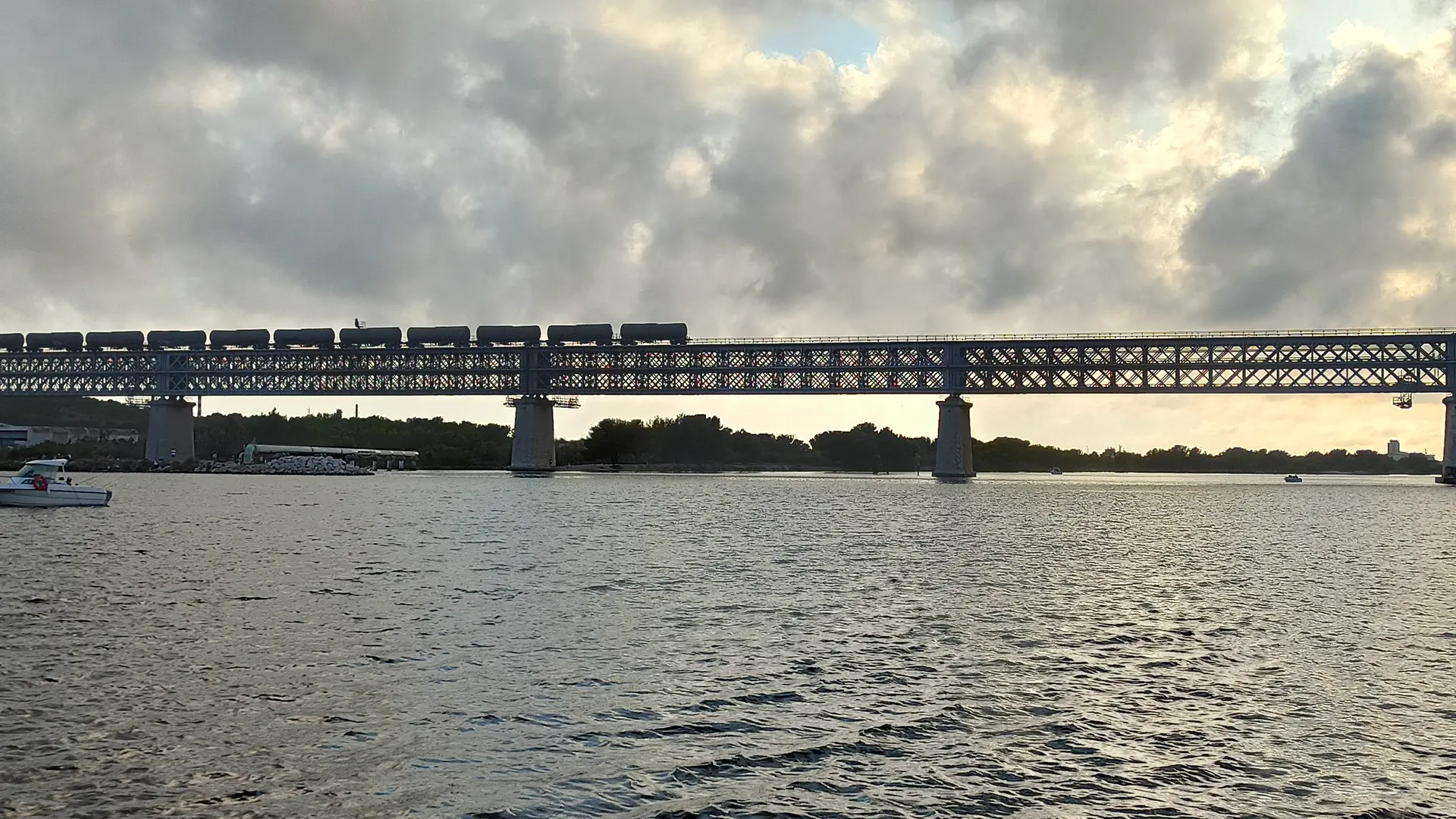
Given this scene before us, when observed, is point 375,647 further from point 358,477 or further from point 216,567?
point 358,477

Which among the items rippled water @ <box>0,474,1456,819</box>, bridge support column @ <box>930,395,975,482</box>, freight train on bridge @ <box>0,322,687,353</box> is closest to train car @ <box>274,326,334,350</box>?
freight train on bridge @ <box>0,322,687,353</box>

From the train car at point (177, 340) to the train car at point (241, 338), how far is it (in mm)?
2605

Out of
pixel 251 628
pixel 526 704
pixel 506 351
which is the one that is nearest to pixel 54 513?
pixel 251 628

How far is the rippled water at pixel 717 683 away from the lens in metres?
15.4

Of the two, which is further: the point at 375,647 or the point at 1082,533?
the point at 1082,533

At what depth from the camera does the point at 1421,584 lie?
4019 cm

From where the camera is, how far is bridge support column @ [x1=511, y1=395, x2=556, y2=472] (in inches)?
7008

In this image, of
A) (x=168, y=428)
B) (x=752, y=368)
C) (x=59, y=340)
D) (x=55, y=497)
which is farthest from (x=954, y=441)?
(x=59, y=340)

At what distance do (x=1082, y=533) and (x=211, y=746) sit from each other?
57100 millimetres

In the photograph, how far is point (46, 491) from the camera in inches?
3130

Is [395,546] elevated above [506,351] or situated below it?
below

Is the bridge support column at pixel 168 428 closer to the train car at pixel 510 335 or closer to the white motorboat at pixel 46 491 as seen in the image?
the train car at pixel 510 335

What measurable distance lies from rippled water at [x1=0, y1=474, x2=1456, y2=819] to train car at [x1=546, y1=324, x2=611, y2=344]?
126087 mm

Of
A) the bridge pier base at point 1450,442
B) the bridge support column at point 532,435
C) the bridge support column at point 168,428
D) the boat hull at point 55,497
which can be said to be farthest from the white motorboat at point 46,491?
the bridge pier base at point 1450,442
